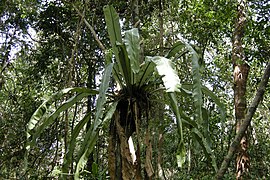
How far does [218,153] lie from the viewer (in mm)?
6047

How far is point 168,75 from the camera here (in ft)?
8.36

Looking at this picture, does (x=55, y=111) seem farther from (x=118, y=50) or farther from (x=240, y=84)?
(x=240, y=84)

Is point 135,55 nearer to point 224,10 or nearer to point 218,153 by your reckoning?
point 224,10

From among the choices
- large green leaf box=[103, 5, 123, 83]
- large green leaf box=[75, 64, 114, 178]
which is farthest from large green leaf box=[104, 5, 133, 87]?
large green leaf box=[75, 64, 114, 178]

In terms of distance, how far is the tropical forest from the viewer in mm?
2986

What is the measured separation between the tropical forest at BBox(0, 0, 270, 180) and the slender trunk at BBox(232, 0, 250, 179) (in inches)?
0.6

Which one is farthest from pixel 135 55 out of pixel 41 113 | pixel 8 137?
pixel 8 137

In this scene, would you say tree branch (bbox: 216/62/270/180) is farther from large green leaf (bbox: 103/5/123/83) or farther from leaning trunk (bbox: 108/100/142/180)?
large green leaf (bbox: 103/5/123/83)

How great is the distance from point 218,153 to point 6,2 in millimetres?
4544

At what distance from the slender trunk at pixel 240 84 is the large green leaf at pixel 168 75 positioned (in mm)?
1621

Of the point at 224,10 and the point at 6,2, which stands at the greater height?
the point at 6,2

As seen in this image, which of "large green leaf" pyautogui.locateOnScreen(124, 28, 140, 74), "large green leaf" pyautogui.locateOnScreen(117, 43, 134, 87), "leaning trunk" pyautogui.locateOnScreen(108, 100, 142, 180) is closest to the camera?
"large green leaf" pyautogui.locateOnScreen(124, 28, 140, 74)

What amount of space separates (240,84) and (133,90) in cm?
209

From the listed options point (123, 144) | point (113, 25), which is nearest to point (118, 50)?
point (113, 25)
